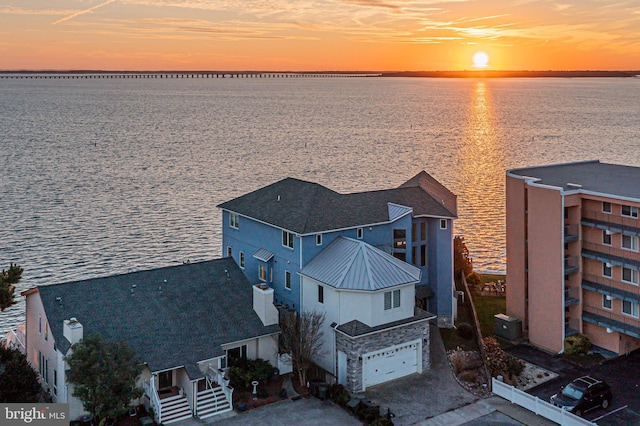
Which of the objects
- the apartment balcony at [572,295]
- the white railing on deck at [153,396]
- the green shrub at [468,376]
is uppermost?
the apartment balcony at [572,295]

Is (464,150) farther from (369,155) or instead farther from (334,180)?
Answer: (334,180)

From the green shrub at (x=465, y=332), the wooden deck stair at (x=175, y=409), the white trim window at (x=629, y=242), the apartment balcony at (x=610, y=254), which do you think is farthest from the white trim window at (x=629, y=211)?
the wooden deck stair at (x=175, y=409)

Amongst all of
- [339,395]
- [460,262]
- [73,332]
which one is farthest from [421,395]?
[460,262]

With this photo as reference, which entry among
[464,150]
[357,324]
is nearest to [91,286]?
[357,324]

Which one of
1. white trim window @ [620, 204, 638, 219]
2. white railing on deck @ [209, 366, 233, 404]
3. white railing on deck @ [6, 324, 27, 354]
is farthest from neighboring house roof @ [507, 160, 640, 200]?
white railing on deck @ [6, 324, 27, 354]

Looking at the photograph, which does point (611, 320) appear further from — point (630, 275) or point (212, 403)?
point (212, 403)

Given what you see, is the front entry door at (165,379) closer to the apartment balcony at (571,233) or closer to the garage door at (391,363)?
the garage door at (391,363)
